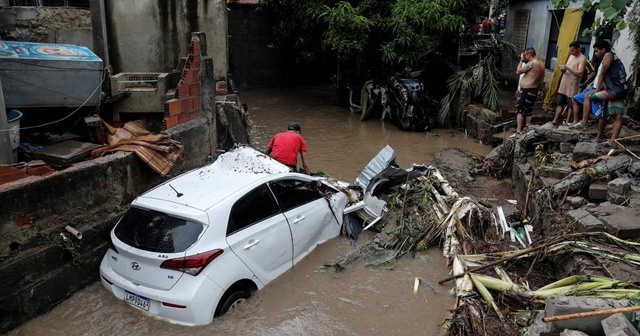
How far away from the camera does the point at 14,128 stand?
225 inches

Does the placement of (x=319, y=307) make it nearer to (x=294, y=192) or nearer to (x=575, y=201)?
(x=294, y=192)

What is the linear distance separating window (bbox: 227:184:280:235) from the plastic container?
2.90 m

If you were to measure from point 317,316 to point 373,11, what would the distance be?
11.4m

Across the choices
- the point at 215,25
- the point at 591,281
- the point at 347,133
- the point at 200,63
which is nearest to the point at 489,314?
the point at 591,281

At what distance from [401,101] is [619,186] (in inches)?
293

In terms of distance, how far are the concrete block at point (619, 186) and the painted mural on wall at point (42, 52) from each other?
24.1 ft

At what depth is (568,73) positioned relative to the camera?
31.4 feet

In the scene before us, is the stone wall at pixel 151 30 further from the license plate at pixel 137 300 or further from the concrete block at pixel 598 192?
the concrete block at pixel 598 192

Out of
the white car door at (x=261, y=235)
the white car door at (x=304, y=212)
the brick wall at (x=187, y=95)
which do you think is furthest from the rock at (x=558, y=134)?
the brick wall at (x=187, y=95)

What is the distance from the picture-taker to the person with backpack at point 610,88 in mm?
7637

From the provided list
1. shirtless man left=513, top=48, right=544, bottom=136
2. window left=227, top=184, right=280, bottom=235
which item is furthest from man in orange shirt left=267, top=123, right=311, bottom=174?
shirtless man left=513, top=48, right=544, bottom=136

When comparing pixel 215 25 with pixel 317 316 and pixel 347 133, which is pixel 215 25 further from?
pixel 317 316

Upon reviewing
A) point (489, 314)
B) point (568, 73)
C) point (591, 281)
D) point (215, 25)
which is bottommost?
point (489, 314)

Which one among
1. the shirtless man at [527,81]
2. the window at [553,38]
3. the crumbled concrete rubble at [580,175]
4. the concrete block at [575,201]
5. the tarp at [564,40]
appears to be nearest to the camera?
the crumbled concrete rubble at [580,175]
